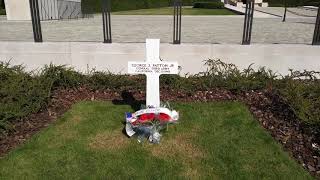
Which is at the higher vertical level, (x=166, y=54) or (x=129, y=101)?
(x=166, y=54)

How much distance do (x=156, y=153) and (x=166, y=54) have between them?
2.83 metres

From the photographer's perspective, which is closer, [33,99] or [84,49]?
[33,99]

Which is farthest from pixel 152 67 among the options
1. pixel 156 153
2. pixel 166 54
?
pixel 166 54

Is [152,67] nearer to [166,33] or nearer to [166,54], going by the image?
[166,54]

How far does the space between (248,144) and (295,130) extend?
744 millimetres

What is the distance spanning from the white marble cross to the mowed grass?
59 cm

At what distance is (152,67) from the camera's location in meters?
4.68

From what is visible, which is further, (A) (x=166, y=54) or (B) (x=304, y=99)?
(A) (x=166, y=54)

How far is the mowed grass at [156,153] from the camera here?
3713mm

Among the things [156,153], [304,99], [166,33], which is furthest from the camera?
[166,33]

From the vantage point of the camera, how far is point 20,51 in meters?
6.75

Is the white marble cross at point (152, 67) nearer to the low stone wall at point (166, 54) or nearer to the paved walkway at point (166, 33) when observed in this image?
the low stone wall at point (166, 54)

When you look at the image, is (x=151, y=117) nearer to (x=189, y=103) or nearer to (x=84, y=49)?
(x=189, y=103)

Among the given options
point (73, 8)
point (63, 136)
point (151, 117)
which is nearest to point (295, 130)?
point (151, 117)
